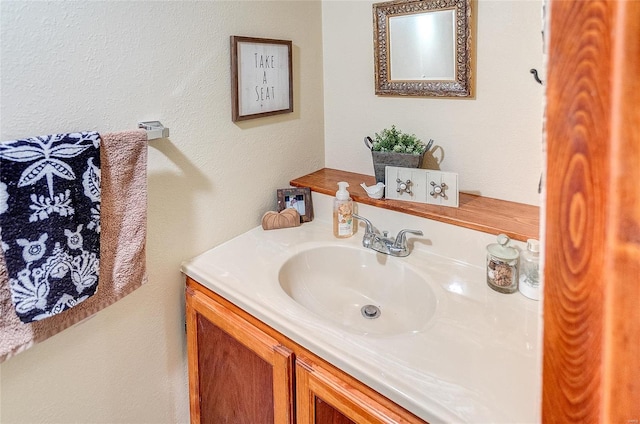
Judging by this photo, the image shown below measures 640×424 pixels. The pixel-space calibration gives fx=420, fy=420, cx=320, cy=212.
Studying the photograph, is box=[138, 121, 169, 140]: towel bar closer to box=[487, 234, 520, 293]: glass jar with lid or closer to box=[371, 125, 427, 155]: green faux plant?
box=[371, 125, 427, 155]: green faux plant

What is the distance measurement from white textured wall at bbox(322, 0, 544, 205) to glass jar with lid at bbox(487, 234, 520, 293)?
283 mm

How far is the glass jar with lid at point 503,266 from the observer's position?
1018 millimetres

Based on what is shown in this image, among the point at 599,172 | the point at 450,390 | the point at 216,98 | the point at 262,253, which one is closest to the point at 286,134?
the point at 216,98

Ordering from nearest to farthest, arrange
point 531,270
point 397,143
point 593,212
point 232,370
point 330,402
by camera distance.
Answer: point 593,212 → point 330,402 → point 531,270 → point 232,370 → point 397,143

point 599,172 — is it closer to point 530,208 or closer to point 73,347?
point 530,208

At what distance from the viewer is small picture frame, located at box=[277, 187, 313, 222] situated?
1463 mm

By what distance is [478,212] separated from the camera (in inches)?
47.9

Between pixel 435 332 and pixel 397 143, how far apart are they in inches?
26.3

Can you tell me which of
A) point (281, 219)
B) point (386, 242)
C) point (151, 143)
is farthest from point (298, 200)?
point (151, 143)

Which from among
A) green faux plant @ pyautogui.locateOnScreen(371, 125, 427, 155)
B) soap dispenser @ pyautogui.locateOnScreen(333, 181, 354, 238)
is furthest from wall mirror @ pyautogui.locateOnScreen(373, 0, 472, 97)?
soap dispenser @ pyautogui.locateOnScreen(333, 181, 354, 238)

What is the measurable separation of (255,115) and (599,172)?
1.11 m

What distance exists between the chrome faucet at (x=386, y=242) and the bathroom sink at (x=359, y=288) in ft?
0.06

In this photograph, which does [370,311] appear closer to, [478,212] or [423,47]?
[478,212]

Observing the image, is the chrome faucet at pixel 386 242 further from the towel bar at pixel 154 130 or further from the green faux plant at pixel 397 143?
the towel bar at pixel 154 130
